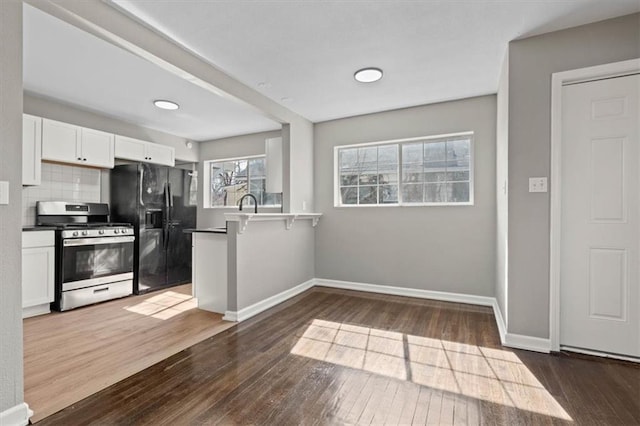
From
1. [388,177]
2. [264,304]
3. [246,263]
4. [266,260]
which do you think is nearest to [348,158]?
[388,177]

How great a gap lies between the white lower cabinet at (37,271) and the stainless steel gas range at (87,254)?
0.07 meters

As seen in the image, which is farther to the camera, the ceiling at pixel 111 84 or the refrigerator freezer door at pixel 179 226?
the refrigerator freezer door at pixel 179 226

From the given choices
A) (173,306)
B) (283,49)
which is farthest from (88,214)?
(283,49)

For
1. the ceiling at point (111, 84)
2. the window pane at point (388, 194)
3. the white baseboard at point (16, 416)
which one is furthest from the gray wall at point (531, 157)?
the white baseboard at point (16, 416)

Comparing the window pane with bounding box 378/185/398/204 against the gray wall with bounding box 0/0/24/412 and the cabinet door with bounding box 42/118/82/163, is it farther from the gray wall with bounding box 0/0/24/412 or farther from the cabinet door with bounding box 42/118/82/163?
the cabinet door with bounding box 42/118/82/163

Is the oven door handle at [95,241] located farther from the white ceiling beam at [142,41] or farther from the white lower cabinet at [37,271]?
the white ceiling beam at [142,41]

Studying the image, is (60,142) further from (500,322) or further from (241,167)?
(500,322)

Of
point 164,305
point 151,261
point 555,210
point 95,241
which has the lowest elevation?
point 164,305

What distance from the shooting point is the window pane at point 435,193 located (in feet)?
13.0

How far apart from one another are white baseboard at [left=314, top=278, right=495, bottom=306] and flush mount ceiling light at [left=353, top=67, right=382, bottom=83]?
258cm

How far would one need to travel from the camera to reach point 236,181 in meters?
5.56

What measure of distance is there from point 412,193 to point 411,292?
4.22 feet

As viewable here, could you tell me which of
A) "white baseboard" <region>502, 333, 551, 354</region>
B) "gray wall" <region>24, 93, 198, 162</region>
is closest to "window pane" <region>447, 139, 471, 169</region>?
"white baseboard" <region>502, 333, 551, 354</region>

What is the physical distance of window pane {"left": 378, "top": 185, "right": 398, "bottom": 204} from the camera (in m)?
4.25
